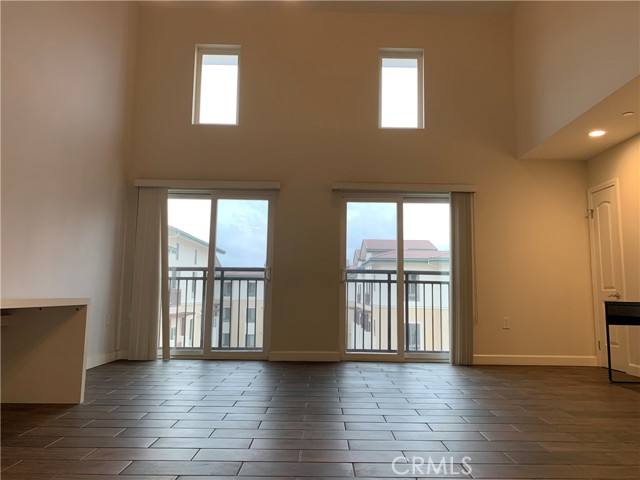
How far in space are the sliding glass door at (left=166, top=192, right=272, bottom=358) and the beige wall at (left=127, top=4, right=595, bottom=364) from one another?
0.23m

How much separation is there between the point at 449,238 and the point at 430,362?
1.38 meters

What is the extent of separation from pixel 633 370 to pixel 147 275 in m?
4.97

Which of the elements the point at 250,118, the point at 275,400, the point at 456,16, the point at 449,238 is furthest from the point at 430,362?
the point at 456,16

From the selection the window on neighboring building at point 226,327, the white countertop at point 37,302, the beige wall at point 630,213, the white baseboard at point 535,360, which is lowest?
the white baseboard at point 535,360

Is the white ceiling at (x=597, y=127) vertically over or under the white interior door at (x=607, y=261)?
over

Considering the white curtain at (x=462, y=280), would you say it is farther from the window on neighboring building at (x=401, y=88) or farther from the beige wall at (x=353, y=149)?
the window on neighboring building at (x=401, y=88)

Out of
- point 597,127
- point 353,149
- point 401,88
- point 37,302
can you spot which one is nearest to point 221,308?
point 353,149

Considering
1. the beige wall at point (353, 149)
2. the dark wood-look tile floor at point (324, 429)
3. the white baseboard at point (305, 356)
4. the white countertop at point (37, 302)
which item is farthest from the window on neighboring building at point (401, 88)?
the white countertop at point (37, 302)

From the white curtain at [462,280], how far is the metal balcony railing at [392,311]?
0.21 meters

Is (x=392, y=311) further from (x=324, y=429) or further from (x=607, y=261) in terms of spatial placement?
(x=324, y=429)

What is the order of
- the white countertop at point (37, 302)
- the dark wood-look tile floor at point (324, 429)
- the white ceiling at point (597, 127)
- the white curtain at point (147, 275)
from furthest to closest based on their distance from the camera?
the white curtain at point (147, 275) → the white ceiling at point (597, 127) → the white countertop at point (37, 302) → the dark wood-look tile floor at point (324, 429)

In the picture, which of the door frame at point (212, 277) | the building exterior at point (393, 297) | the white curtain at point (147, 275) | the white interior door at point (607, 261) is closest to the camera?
the white interior door at point (607, 261)

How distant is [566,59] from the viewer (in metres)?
3.67

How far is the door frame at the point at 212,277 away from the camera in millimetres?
4402
